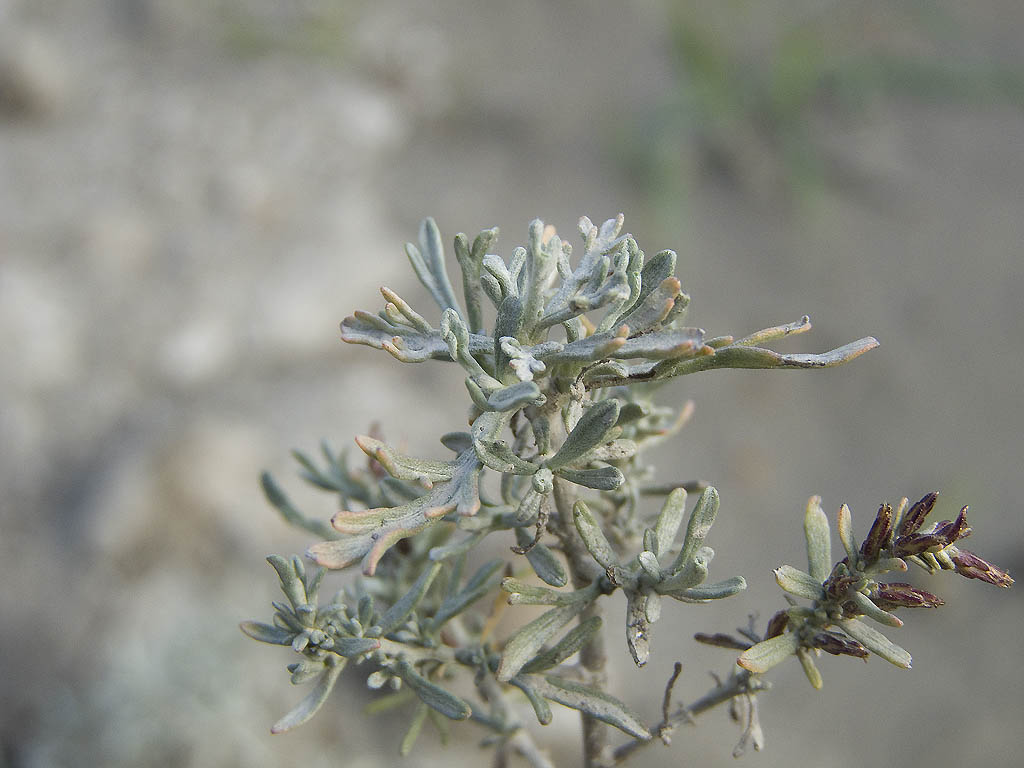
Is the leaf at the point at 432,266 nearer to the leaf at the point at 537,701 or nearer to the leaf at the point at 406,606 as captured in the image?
the leaf at the point at 406,606

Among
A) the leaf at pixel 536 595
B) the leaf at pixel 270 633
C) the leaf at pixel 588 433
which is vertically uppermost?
the leaf at pixel 588 433

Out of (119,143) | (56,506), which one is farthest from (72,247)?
(56,506)

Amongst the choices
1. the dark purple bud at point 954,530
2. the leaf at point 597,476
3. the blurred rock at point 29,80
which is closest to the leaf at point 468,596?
the leaf at point 597,476

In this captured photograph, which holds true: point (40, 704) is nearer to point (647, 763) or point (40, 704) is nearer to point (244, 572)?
point (244, 572)

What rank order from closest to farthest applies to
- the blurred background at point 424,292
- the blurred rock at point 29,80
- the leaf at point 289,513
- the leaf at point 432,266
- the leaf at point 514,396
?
1. the leaf at point 514,396
2. the leaf at point 432,266
3. the leaf at point 289,513
4. the blurred background at point 424,292
5. the blurred rock at point 29,80

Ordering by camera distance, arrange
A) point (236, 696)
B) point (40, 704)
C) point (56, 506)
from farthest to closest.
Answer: point (56, 506), point (40, 704), point (236, 696)

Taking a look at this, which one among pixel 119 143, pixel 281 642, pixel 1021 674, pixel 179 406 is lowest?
pixel 1021 674
